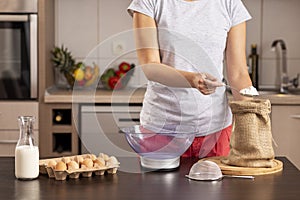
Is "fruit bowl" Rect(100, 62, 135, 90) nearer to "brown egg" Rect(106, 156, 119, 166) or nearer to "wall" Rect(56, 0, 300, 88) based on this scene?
"wall" Rect(56, 0, 300, 88)

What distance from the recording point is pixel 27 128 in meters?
1.77

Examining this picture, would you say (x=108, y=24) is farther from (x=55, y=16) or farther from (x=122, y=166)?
(x=122, y=166)

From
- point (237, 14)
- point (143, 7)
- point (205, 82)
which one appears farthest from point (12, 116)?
point (205, 82)

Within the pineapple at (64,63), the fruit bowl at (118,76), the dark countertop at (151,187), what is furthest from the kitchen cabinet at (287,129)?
the dark countertop at (151,187)

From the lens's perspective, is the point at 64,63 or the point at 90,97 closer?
the point at 90,97

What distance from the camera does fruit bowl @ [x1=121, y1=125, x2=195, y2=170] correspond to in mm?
1910

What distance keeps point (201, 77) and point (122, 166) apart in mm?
362

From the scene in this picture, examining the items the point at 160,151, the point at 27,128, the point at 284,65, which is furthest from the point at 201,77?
the point at 284,65

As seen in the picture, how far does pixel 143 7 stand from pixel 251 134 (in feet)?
1.93

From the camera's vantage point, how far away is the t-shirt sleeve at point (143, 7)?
2145 mm

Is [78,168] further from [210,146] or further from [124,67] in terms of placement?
[124,67]

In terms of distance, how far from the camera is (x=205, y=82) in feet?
6.23

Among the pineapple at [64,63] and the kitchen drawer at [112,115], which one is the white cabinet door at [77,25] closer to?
the pineapple at [64,63]

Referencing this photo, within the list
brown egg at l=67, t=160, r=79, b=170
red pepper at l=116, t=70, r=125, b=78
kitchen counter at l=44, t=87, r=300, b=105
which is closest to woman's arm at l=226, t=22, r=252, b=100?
brown egg at l=67, t=160, r=79, b=170
